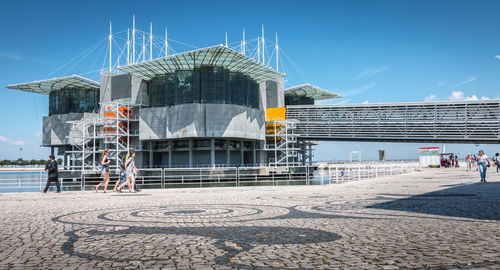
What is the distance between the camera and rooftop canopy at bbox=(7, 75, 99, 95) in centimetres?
6661

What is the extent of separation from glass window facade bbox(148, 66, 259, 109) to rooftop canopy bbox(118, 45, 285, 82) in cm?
89

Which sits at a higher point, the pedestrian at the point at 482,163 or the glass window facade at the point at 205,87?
the glass window facade at the point at 205,87

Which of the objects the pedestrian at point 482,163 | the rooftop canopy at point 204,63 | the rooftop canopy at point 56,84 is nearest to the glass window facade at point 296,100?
the rooftop canopy at point 204,63

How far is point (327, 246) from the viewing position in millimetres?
5324

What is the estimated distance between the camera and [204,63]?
2219 inches

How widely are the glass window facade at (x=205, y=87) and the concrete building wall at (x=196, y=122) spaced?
1.35 metres

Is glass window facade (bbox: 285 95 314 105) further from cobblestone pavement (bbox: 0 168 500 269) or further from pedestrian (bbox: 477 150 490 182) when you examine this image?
cobblestone pavement (bbox: 0 168 500 269)

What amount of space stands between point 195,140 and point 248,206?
50974 millimetres

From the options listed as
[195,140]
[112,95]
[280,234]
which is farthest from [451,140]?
[280,234]

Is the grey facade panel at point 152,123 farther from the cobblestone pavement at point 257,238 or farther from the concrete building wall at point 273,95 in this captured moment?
the cobblestone pavement at point 257,238

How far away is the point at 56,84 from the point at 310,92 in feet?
160

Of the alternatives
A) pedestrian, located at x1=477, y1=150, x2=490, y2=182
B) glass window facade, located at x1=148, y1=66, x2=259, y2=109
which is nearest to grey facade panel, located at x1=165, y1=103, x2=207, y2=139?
glass window facade, located at x1=148, y1=66, x2=259, y2=109

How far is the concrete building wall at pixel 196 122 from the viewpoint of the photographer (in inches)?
2197

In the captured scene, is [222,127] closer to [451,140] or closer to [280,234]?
[451,140]
